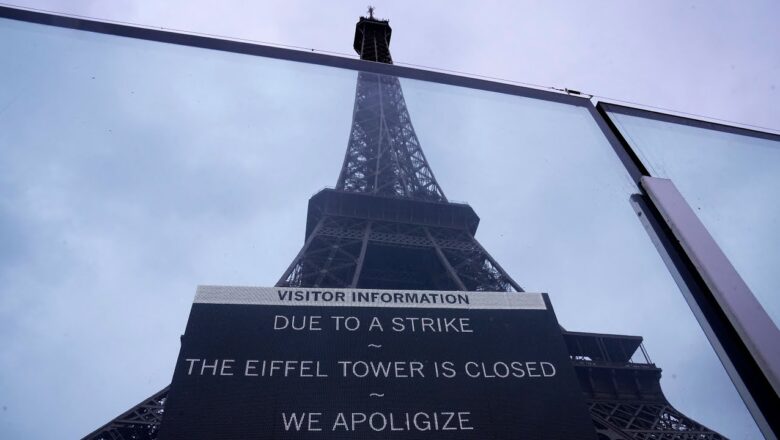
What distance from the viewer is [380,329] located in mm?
6637

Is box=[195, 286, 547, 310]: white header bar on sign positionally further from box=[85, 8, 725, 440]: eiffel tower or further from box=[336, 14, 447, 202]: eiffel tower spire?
box=[336, 14, 447, 202]: eiffel tower spire

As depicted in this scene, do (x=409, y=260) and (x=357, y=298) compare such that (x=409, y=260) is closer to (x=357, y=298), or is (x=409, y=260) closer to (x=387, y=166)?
(x=387, y=166)

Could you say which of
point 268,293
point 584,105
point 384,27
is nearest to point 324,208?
point 268,293

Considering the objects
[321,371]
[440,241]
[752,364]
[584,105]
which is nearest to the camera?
[752,364]

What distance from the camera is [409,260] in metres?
22.1

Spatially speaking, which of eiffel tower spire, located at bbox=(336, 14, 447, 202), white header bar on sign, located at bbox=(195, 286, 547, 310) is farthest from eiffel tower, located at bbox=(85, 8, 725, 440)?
white header bar on sign, located at bbox=(195, 286, 547, 310)

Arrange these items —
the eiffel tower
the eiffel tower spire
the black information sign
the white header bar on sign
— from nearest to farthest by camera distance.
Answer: the black information sign < the white header bar on sign < the eiffel tower < the eiffel tower spire

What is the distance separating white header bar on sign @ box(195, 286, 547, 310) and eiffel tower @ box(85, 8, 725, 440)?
4337mm

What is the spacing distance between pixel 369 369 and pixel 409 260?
15.7 metres

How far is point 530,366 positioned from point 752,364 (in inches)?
237

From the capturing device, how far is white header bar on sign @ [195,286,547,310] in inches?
276

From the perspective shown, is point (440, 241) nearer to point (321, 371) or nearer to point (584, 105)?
point (321, 371)

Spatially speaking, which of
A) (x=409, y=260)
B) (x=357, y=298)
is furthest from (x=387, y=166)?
(x=357, y=298)

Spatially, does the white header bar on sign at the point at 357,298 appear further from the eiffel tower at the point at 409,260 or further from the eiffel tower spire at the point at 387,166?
the eiffel tower spire at the point at 387,166
